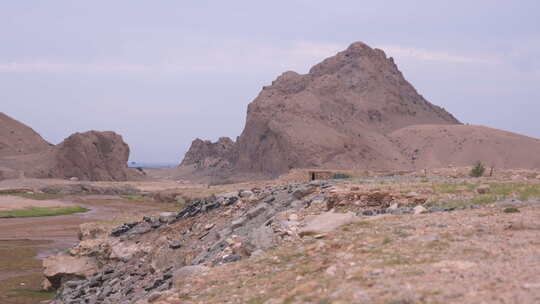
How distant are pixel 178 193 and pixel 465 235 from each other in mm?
45352

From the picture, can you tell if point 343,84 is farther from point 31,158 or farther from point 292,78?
point 31,158

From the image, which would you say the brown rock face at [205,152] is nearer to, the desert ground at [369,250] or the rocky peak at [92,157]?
the rocky peak at [92,157]

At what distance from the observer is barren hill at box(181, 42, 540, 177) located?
189ft

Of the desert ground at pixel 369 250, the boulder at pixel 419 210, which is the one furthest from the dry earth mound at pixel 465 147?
the boulder at pixel 419 210

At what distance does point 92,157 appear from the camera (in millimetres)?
71938

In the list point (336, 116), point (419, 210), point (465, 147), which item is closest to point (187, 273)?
point (419, 210)

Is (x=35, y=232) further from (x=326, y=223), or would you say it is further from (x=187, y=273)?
(x=326, y=223)

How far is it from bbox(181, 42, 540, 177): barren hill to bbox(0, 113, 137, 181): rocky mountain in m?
15.3

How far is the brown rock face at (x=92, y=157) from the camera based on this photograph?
6981cm

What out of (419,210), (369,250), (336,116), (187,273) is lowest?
(187,273)

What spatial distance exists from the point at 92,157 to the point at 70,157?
2.82m

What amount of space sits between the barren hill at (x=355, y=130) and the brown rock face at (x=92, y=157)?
14783 millimetres

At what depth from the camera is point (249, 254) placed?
9.77m

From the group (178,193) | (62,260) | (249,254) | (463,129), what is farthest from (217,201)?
(463,129)
